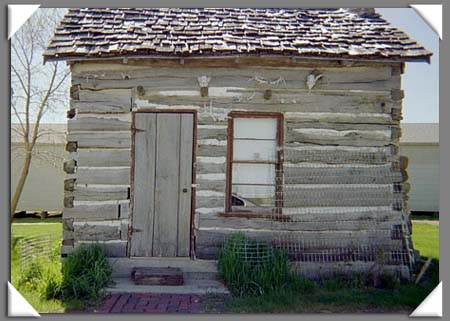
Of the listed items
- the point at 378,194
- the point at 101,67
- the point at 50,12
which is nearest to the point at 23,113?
the point at 50,12

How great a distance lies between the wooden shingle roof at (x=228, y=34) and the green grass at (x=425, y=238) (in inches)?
103

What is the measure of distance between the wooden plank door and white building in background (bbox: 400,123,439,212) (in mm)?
3541

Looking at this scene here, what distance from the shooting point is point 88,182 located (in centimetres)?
655

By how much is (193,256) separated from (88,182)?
1850 mm

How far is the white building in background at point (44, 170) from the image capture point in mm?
9766

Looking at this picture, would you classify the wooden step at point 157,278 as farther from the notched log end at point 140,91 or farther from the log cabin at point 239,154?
the notched log end at point 140,91

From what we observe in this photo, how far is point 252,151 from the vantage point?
6.57m

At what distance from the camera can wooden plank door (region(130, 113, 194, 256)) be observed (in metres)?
6.48

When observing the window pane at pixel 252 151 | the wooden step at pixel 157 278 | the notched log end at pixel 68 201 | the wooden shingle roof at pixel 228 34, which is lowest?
the wooden step at pixel 157 278

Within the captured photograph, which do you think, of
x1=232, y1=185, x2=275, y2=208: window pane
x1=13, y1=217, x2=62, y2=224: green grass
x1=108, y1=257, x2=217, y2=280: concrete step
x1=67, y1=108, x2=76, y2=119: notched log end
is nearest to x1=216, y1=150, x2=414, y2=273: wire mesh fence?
x1=232, y1=185, x2=275, y2=208: window pane

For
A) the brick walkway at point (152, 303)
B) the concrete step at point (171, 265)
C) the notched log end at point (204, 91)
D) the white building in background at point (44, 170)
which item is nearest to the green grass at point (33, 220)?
the white building in background at point (44, 170)

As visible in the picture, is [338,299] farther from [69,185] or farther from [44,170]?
[44,170]

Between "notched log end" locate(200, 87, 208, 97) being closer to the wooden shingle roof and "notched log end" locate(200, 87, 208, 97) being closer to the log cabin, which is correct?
the log cabin

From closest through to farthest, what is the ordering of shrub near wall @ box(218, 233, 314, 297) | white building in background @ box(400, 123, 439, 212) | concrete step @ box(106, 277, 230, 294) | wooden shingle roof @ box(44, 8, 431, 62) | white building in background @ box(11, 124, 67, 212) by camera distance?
shrub near wall @ box(218, 233, 314, 297), concrete step @ box(106, 277, 230, 294), wooden shingle roof @ box(44, 8, 431, 62), white building in background @ box(400, 123, 439, 212), white building in background @ box(11, 124, 67, 212)
